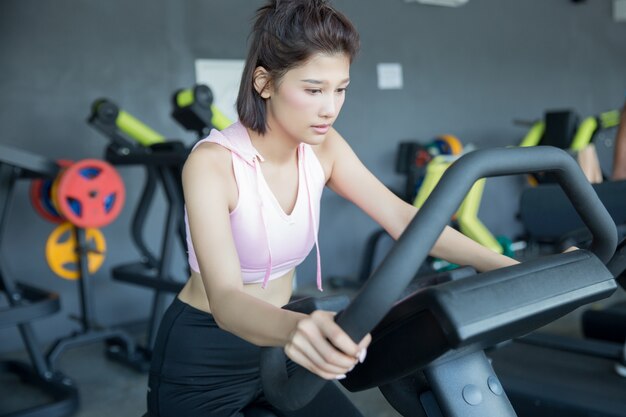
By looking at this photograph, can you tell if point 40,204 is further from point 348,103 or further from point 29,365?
point 348,103

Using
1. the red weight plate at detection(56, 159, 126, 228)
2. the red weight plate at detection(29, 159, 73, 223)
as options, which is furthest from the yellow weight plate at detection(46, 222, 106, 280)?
the red weight plate at detection(56, 159, 126, 228)

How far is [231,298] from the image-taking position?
2.80ft

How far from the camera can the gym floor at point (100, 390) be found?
238 centimetres

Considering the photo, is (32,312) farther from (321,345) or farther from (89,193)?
(321,345)

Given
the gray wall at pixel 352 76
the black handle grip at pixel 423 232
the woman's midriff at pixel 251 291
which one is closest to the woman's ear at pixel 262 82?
the woman's midriff at pixel 251 291

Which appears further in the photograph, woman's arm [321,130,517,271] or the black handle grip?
woman's arm [321,130,517,271]

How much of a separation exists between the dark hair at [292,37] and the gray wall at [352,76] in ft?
7.54

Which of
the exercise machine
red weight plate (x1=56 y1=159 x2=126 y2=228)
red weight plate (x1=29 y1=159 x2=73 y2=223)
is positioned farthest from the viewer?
red weight plate (x1=29 y1=159 x2=73 y2=223)

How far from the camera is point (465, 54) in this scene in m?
4.87

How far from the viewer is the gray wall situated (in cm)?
307

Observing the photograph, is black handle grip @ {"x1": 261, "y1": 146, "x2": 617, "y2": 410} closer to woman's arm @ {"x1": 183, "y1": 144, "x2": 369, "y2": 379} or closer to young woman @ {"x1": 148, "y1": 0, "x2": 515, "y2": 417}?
woman's arm @ {"x1": 183, "y1": 144, "x2": 369, "y2": 379}

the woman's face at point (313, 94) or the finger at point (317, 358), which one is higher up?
the woman's face at point (313, 94)

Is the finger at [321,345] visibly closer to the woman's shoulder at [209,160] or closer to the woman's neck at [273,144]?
the woman's shoulder at [209,160]

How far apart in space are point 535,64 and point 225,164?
4895mm
